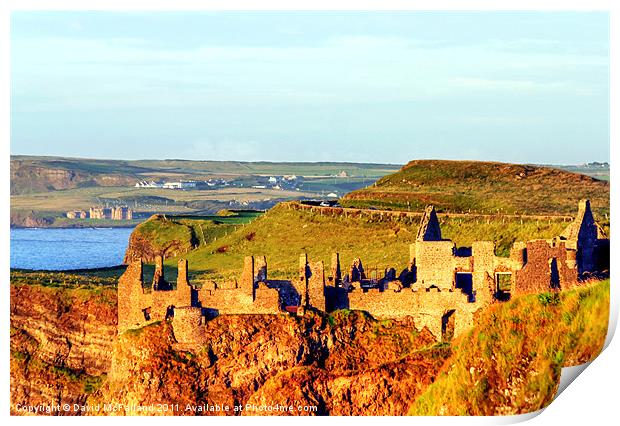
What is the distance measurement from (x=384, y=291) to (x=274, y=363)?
11.7 ft

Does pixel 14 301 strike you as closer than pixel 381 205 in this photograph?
Yes

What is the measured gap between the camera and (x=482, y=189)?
249ft

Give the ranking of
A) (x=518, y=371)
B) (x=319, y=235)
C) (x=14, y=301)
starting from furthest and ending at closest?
(x=319, y=235) < (x=14, y=301) < (x=518, y=371)

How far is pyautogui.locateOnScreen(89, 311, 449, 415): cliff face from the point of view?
4506 cm

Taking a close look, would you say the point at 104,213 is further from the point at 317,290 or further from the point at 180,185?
the point at 317,290

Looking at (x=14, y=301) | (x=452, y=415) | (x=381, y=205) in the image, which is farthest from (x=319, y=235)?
(x=452, y=415)

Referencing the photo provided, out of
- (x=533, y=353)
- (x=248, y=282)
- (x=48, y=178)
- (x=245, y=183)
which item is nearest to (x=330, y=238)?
(x=248, y=282)

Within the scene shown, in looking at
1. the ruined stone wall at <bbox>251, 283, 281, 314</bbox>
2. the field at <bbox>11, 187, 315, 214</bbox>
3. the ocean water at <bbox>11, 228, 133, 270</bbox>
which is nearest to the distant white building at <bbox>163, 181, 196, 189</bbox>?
the field at <bbox>11, 187, 315, 214</bbox>

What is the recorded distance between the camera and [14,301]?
5181 centimetres

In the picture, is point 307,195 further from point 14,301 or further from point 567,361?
point 567,361

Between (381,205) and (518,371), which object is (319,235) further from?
(518,371)

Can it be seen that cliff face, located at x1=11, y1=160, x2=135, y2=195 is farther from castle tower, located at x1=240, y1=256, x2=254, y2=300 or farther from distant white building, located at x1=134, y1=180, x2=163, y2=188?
castle tower, located at x1=240, y1=256, x2=254, y2=300

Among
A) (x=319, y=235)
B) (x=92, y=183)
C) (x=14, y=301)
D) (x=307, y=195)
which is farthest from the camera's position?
(x=307, y=195)

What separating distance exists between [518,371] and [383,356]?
7.39 meters
